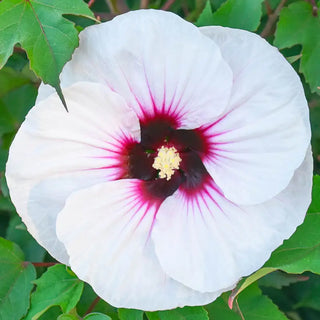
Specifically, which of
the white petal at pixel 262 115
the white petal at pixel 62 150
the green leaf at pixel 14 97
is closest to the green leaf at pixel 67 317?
the white petal at pixel 62 150

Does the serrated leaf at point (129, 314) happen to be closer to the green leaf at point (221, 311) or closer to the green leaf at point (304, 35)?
the green leaf at point (221, 311)

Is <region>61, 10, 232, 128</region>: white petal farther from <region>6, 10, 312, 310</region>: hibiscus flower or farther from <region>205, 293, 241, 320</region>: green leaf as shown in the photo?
<region>205, 293, 241, 320</region>: green leaf

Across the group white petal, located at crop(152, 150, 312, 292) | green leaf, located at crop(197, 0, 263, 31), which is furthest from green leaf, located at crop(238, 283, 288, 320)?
green leaf, located at crop(197, 0, 263, 31)

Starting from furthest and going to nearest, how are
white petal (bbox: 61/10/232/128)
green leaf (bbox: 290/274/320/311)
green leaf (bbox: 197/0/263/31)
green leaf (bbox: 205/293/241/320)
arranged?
green leaf (bbox: 290/274/320/311) → green leaf (bbox: 205/293/241/320) → green leaf (bbox: 197/0/263/31) → white petal (bbox: 61/10/232/128)

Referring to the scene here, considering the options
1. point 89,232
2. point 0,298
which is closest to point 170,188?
point 89,232

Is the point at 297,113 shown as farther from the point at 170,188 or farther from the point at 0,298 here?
the point at 0,298

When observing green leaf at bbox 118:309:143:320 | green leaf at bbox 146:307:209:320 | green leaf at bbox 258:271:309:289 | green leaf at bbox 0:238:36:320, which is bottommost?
green leaf at bbox 0:238:36:320

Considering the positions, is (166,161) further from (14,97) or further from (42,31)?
(14,97)
